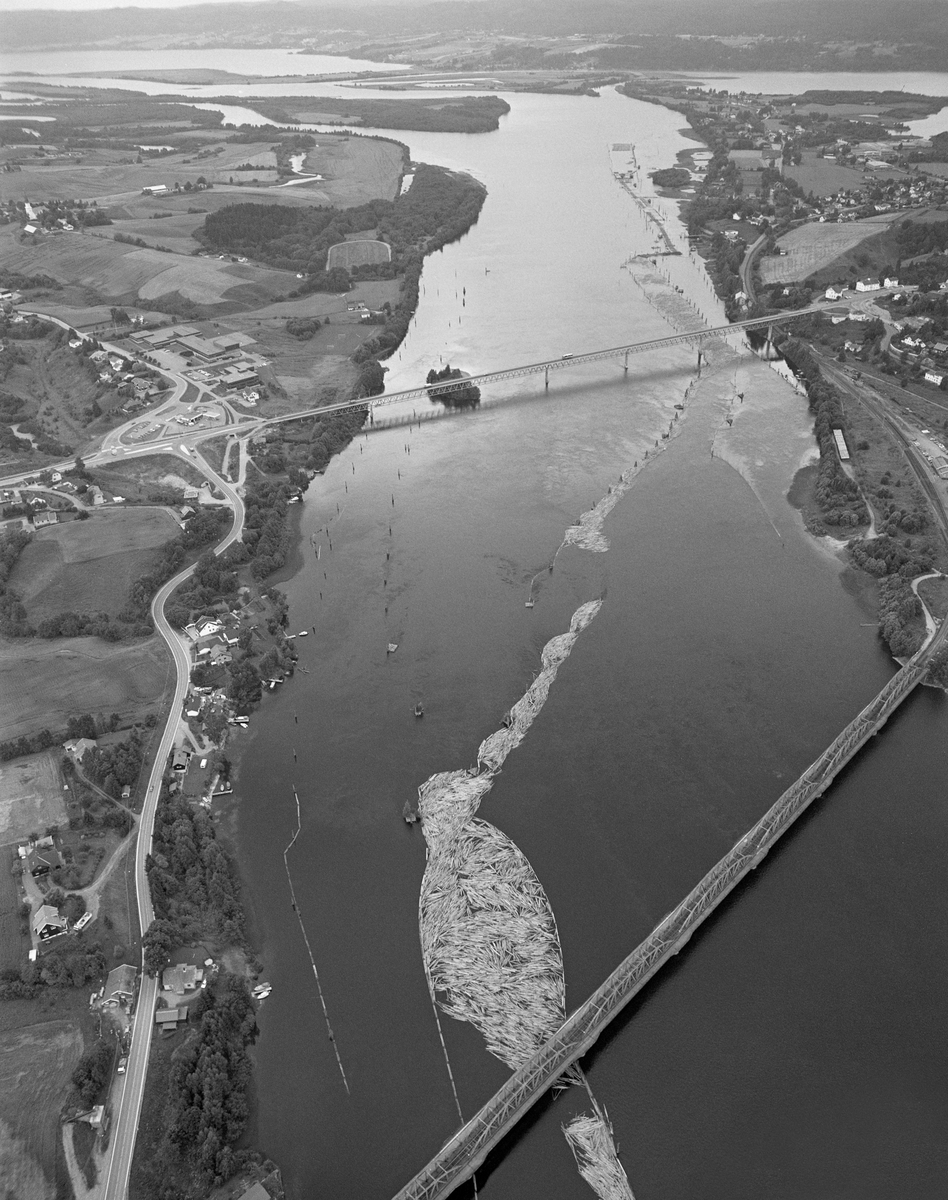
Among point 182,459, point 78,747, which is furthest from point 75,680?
point 182,459

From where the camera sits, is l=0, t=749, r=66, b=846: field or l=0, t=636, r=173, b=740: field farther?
l=0, t=636, r=173, b=740: field

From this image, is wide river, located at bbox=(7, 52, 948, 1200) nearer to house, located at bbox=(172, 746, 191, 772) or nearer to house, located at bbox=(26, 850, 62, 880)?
house, located at bbox=(172, 746, 191, 772)

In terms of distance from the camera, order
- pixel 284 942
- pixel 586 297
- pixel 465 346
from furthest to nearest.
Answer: pixel 586 297 → pixel 465 346 → pixel 284 942

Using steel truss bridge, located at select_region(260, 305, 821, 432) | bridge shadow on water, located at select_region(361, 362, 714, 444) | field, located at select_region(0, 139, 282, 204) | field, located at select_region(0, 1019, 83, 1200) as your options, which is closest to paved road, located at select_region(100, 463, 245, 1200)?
field, located at select_region(0, 1019, 83, 1200)

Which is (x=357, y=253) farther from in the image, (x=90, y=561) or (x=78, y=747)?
(x=78, y=747)

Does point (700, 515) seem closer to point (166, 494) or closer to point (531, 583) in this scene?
point (531, 583)

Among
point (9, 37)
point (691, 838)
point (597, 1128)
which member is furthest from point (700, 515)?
point (9, 37)
